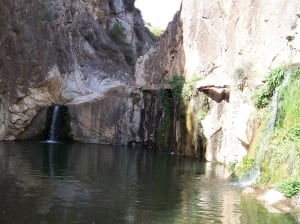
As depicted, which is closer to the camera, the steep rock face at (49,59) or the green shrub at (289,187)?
the green shrub at (289,187)

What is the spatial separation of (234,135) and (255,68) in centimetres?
361

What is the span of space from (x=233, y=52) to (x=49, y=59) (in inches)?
853

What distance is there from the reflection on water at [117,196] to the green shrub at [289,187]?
982 millimetres

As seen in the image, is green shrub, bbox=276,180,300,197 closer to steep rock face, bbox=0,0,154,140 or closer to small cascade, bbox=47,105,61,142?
steep rock face, bbox=0,0,154,140

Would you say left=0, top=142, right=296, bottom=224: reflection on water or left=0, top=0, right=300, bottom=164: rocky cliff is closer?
left=0, top=142, right=296, bottom=224: reflection on water

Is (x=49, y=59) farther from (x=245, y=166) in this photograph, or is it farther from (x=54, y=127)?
(x=245, y=166)

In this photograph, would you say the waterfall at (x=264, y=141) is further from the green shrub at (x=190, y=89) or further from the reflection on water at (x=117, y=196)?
the green shrub at (x=190, y=89)

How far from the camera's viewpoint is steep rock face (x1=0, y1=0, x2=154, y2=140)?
4156 cm

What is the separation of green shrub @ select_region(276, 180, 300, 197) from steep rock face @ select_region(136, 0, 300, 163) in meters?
7.71

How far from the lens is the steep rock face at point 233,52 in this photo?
2303 centimetres

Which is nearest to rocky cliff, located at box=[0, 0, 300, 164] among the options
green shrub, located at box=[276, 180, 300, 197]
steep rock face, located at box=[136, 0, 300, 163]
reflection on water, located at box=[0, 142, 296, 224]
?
steep rock face, located at box=[136, 0, 300, 163]

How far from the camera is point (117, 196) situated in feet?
48.9

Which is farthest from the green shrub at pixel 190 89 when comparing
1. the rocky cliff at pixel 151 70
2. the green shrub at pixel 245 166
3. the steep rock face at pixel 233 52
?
Result: the green shrub at pixel 245 166

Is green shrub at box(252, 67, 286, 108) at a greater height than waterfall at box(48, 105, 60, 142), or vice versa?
green shrub at box(252, 67, 286, 108)
